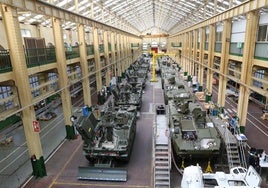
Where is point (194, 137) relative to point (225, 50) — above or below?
below

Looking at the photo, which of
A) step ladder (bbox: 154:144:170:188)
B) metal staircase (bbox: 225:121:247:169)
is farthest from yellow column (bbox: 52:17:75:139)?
metal staircase (bbox: 225:121:247:169)

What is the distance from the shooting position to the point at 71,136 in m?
16.7

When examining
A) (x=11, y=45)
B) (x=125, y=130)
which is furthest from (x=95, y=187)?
(x=11, y=45)

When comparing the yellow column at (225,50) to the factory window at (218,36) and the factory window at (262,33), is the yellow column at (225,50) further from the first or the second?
the factory window at (262,33)

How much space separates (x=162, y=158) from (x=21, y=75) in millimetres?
8172

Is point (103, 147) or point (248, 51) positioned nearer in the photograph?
point (103, 147)

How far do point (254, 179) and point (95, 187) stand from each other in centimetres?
728

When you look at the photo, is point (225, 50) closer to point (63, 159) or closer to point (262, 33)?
point (262, 33)

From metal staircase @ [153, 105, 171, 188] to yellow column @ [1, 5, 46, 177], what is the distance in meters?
6.22

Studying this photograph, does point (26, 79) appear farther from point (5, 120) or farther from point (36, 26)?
point (36, 26)

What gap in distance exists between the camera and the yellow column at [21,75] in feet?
34.1

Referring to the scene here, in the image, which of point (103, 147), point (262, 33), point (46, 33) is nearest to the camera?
point (103, 147)

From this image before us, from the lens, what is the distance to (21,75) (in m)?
10.9

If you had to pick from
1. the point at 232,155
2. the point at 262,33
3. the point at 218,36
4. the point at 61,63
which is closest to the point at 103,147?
the point at 61,63
